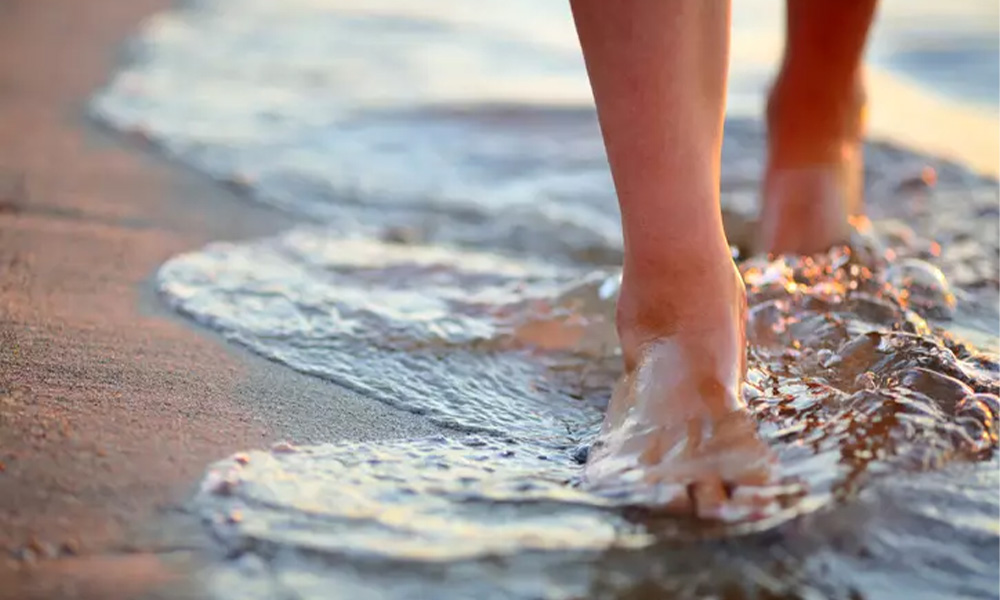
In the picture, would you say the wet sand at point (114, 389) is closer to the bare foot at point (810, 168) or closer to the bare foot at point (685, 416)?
the bare foot at point (685, 416)

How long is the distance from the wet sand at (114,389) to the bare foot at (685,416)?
0.82ft

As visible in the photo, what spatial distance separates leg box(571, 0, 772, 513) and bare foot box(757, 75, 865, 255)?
2.25 feet

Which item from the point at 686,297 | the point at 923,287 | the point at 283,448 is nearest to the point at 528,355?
the point at 686,297

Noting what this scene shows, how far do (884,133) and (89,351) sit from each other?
2.17 m

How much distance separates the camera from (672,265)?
131 cm

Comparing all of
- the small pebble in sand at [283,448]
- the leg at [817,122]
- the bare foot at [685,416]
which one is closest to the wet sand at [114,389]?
the small pebble in sand at [283,448]

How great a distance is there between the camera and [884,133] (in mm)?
2941

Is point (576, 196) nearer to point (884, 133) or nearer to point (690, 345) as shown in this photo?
point (884, 133)

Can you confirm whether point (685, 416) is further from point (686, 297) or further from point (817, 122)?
point (817, 122)

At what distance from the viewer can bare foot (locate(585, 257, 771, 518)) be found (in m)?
1.16

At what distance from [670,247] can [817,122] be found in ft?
3.05

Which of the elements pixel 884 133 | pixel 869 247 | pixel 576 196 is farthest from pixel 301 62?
pixel 869 247

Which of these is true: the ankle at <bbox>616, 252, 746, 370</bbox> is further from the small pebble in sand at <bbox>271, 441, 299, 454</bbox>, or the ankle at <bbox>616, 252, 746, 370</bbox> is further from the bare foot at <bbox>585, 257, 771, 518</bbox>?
the small pebble in sand at <bbox>271, 441, 299, 454</bbox>

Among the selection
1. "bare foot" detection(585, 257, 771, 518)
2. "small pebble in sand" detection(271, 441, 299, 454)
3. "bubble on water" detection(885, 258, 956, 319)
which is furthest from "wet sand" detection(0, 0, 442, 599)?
"bubble on water" detection(885, 258, 956, 319)
